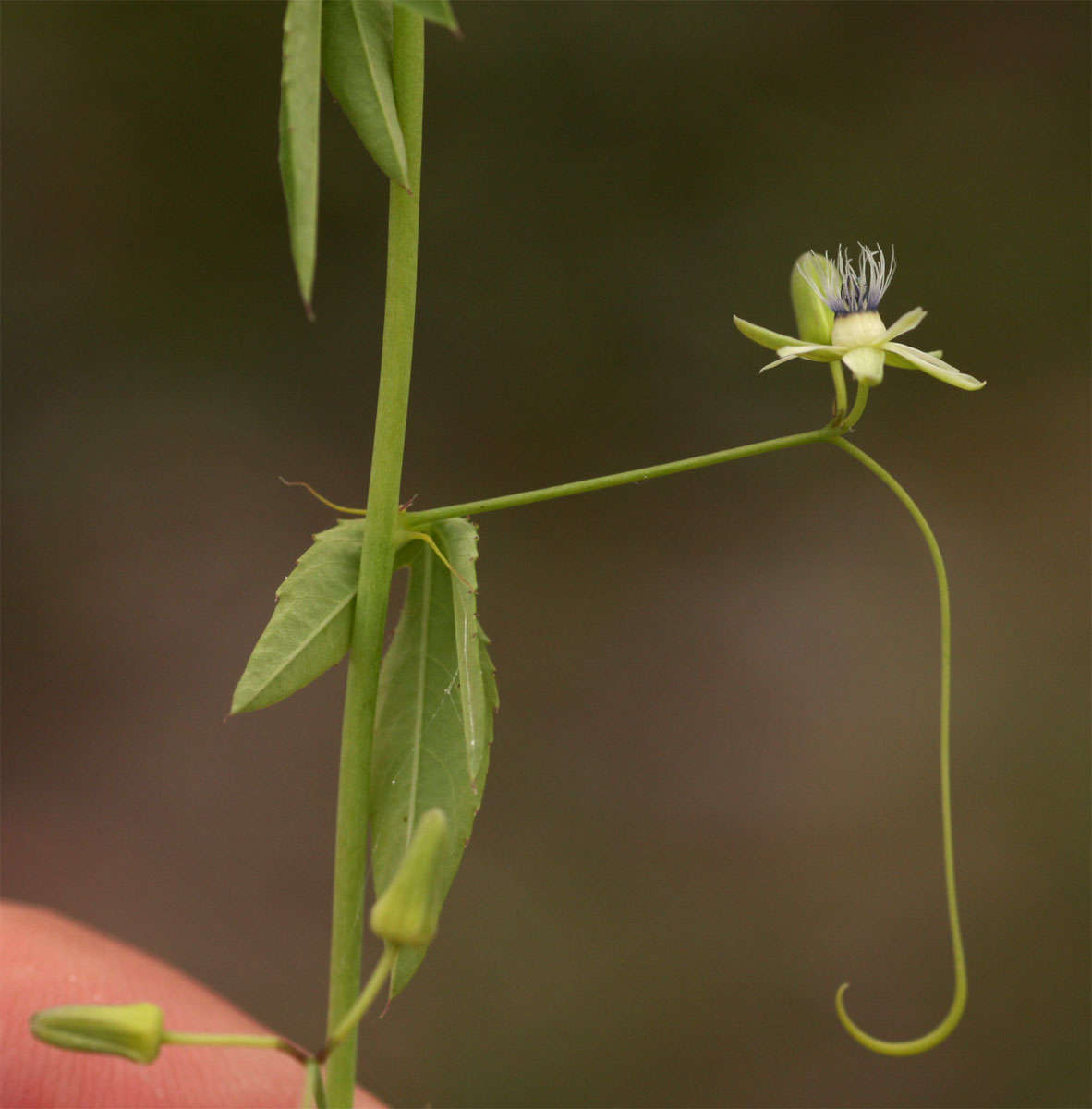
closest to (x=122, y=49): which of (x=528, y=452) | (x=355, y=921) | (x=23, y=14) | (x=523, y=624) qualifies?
(x=23, y=14)

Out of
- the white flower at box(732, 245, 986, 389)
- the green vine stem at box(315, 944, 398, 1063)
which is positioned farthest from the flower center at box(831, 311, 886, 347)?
the green vine stem at box(315, 944, 398, 1063)

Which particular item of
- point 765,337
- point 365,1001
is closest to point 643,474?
point 765,337

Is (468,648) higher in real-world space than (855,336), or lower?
lower

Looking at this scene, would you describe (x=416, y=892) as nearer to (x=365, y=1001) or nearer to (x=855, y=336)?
(x=365, y=1001)

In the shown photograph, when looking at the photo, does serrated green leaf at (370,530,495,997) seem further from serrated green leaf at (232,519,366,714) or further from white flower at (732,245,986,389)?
white flower at (732,245,986,389)

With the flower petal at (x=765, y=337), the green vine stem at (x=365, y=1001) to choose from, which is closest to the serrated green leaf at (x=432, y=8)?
the flower petal at (x=765, y=337)

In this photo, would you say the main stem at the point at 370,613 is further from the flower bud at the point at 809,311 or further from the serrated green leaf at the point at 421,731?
the flower bud at the point at 809,311

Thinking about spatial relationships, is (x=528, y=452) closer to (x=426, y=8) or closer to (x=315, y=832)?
(x=315, y=832)

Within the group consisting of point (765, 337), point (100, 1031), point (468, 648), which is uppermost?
point (765, 337)
